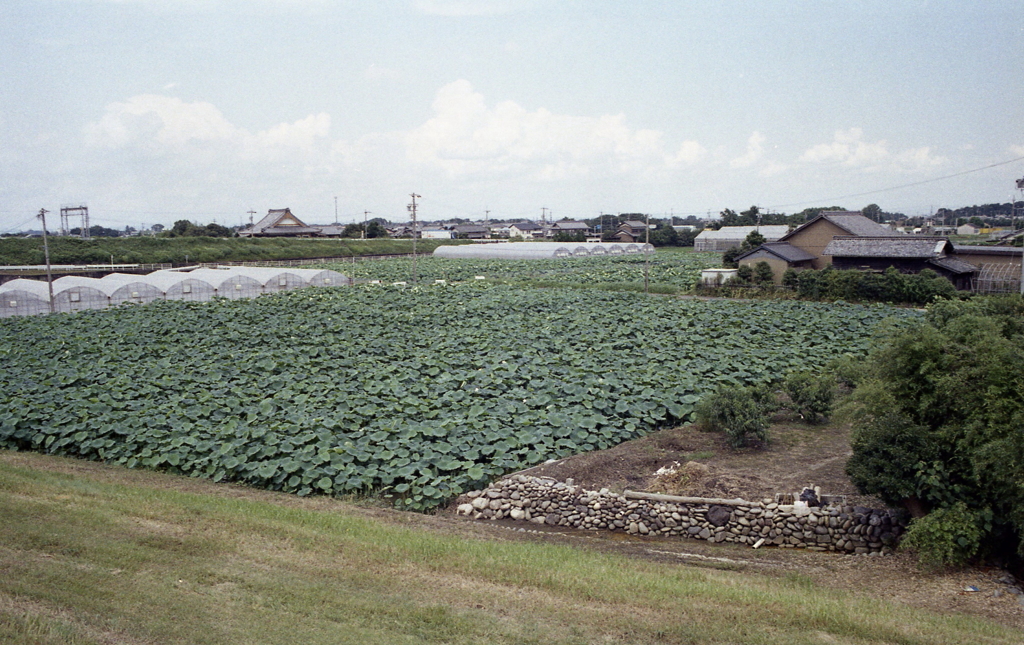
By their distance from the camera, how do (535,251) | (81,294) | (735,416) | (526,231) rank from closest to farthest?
1. (735,416)
2. (81,294)
3. (535,251)
4. (526,231)

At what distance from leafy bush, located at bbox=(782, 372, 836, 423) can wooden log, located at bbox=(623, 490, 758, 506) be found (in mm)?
4688

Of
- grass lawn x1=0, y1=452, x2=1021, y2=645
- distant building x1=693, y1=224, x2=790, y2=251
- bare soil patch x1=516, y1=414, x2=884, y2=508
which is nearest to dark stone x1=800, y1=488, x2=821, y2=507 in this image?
bare soil patch x1=516, y1=414, x2=884, y2=508

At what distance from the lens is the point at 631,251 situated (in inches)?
2527

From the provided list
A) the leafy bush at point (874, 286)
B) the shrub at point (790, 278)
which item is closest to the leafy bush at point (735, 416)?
the leafy bush at point (874, 286)

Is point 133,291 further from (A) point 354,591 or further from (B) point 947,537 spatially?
(B) point 947,537

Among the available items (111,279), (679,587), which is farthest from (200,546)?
(111,279)

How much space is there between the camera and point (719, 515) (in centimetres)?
896

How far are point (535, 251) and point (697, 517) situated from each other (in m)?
49.8

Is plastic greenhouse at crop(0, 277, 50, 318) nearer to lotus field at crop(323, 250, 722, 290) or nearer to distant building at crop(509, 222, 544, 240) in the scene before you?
lotus field at crop(323, 250, 722, 290)

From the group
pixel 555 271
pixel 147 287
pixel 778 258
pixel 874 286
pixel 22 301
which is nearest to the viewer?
pixel 22 301

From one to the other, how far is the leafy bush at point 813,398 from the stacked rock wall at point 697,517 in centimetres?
435

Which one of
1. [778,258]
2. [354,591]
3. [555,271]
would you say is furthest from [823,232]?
[354,591]

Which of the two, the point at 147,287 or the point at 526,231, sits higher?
the point at 526,231

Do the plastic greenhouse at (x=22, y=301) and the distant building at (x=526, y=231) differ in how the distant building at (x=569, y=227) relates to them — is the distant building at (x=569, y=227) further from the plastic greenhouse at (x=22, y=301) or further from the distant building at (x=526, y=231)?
the plastic greenhouse at (x=22, y=301)
